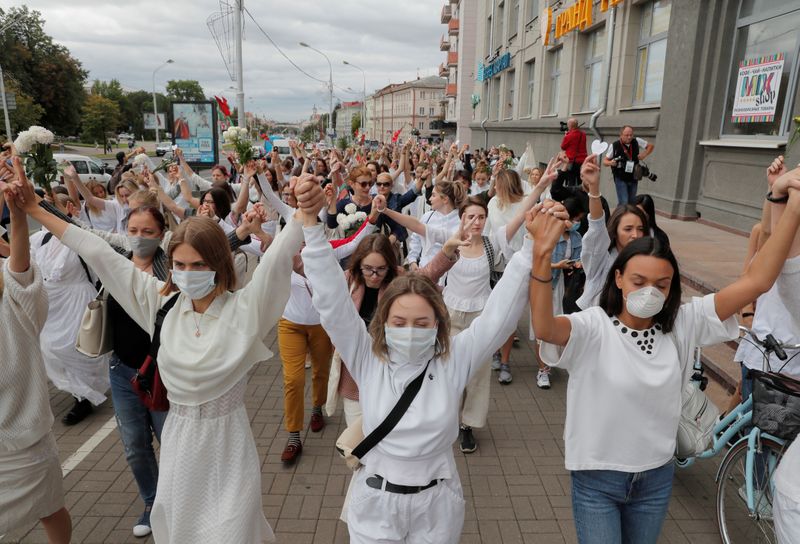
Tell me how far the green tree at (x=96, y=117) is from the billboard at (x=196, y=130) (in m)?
46.5

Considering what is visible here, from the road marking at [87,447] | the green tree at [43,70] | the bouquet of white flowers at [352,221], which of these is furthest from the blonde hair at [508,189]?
the green tree at [43,70]

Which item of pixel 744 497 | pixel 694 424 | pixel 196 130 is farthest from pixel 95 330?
pixel 196 130

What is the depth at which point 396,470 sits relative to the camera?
211 centimetres

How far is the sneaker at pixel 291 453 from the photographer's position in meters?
4.12

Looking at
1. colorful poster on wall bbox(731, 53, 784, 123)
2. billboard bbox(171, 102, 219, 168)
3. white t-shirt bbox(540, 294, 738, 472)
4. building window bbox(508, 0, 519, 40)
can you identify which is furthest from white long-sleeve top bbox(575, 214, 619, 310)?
building window bbox(508, 0, 519, 40)

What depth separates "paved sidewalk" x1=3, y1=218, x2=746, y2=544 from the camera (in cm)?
336

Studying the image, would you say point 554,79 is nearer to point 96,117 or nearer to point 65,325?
point 65,325

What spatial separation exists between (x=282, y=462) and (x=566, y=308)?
3.08 meters

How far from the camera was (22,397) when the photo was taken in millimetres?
2693

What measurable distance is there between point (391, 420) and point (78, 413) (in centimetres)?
404

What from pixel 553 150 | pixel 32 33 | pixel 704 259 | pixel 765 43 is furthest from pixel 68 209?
pixel 32 33

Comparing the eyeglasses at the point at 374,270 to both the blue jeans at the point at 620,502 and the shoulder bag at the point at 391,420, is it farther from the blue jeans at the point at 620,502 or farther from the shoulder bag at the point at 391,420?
the blue jeans at the point at 620,502

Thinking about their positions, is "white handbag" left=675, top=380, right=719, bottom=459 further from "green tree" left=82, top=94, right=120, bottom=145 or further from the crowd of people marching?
"green tree" left=82, top=94, right=120, bottom=145

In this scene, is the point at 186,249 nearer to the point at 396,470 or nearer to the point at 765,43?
the point at 396,470
